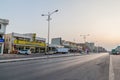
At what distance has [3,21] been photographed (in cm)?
6191

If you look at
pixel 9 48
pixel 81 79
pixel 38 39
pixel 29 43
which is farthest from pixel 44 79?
pixel 38 39

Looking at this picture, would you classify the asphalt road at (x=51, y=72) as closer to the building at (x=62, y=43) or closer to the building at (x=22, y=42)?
the building at (x=22, y=42)

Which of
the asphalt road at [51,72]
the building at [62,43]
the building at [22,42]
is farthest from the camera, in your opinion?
the building at [62,43]

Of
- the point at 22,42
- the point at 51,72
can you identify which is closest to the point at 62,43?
the point at 22,42

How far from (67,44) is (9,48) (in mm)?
76153

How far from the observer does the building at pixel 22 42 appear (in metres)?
77.1

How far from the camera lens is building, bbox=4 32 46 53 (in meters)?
77.1

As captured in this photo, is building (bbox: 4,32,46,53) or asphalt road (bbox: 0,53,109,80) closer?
asphalt road (bbox: 0,53,109,80)

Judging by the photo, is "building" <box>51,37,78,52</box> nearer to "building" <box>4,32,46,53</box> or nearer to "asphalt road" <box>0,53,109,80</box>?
"building" <box>4,32,46,53</box>

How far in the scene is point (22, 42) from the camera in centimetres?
8244

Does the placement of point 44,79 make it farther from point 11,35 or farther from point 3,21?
point 11,35

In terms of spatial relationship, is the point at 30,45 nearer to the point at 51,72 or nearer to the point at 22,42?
the point at 22,42

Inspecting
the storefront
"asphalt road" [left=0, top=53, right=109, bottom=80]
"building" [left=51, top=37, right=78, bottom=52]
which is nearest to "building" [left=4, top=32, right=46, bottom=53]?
the storefront

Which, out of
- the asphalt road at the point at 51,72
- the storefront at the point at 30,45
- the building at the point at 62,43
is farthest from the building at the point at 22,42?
the asphalt road at the point at 51,72
